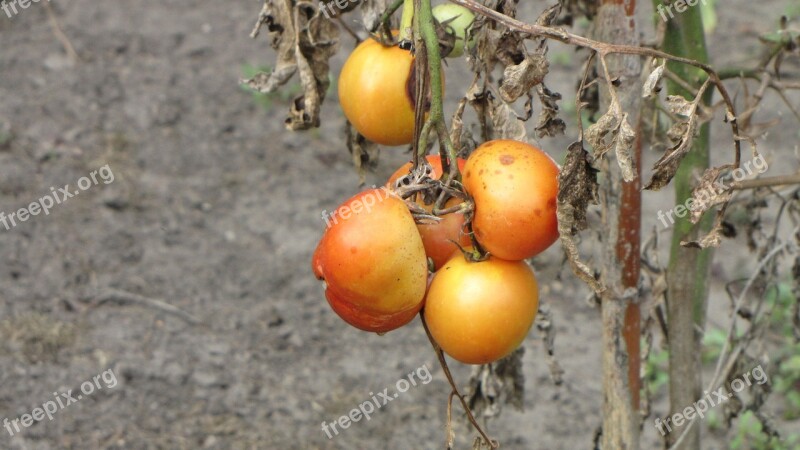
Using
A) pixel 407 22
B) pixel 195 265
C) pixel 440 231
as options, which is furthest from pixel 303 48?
pixel 195 265

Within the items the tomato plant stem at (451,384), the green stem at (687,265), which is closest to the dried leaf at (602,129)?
the tomato plant stem at (451,384)

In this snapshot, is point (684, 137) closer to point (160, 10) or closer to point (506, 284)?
point (506, 284)

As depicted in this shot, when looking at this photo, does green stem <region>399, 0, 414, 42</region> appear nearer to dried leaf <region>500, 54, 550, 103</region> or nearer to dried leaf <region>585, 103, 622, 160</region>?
dried leaf <region>500, 54, 550, 103</region>

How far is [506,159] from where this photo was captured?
90cm

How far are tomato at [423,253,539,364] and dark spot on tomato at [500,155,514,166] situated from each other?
0.34 feet

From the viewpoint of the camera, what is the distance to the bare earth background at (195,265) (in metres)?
2.08

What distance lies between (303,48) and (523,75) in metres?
0.36

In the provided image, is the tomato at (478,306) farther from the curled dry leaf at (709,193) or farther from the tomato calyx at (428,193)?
the curled dry leaf at (709,193)

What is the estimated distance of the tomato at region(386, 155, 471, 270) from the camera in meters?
0.94

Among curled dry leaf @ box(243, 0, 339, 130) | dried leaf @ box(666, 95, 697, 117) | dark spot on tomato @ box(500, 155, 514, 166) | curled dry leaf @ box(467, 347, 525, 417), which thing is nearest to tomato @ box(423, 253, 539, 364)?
dark spot on tomato @ box(500, 155, 514, 166)

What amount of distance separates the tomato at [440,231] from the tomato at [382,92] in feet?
0.27

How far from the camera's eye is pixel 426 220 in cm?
90

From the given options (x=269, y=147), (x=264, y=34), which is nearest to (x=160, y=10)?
(x=264, y=34)

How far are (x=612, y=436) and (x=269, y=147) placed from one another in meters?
1.92
